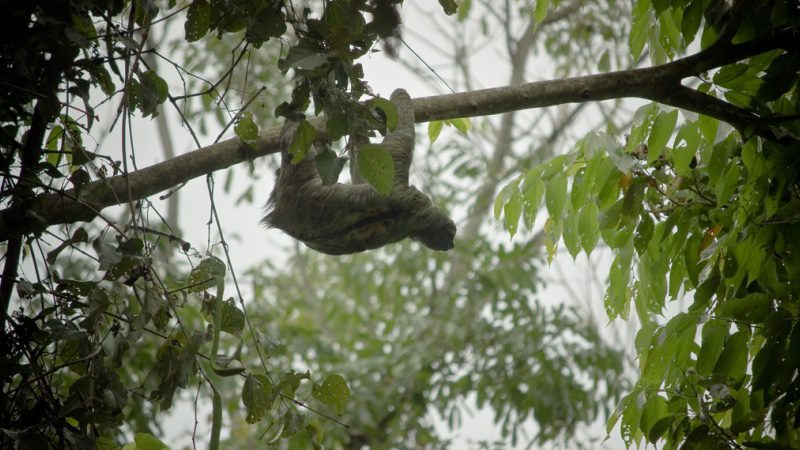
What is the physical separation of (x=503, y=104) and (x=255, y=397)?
5.30ft

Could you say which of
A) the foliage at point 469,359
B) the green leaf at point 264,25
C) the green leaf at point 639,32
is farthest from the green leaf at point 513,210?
the foliage at point 469,359

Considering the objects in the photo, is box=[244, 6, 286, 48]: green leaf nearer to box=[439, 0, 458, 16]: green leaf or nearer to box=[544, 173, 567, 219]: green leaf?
box=[439, 0, 458, 16]: green leaf

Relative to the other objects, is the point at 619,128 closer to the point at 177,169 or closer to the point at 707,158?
the point at 707,158

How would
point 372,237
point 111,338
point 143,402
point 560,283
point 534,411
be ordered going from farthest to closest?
point 560,283
point 534,411
point 143,402
point 372,237
point 111,338

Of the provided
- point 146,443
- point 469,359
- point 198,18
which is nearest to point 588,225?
point 198,18

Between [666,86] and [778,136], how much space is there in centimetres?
51

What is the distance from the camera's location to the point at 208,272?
2539 mm

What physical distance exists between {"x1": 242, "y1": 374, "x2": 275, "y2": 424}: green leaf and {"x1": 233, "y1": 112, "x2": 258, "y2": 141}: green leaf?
0.94 meters

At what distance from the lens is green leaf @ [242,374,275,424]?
2432 mm

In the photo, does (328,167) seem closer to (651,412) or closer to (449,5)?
(449,5)

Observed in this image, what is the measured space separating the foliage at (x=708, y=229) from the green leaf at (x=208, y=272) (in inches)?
57.2

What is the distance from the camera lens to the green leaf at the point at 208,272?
8.27 feet

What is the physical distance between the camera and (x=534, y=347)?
27.4 feet

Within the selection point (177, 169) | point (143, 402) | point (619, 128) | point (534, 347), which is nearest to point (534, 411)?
point (534, 347)
